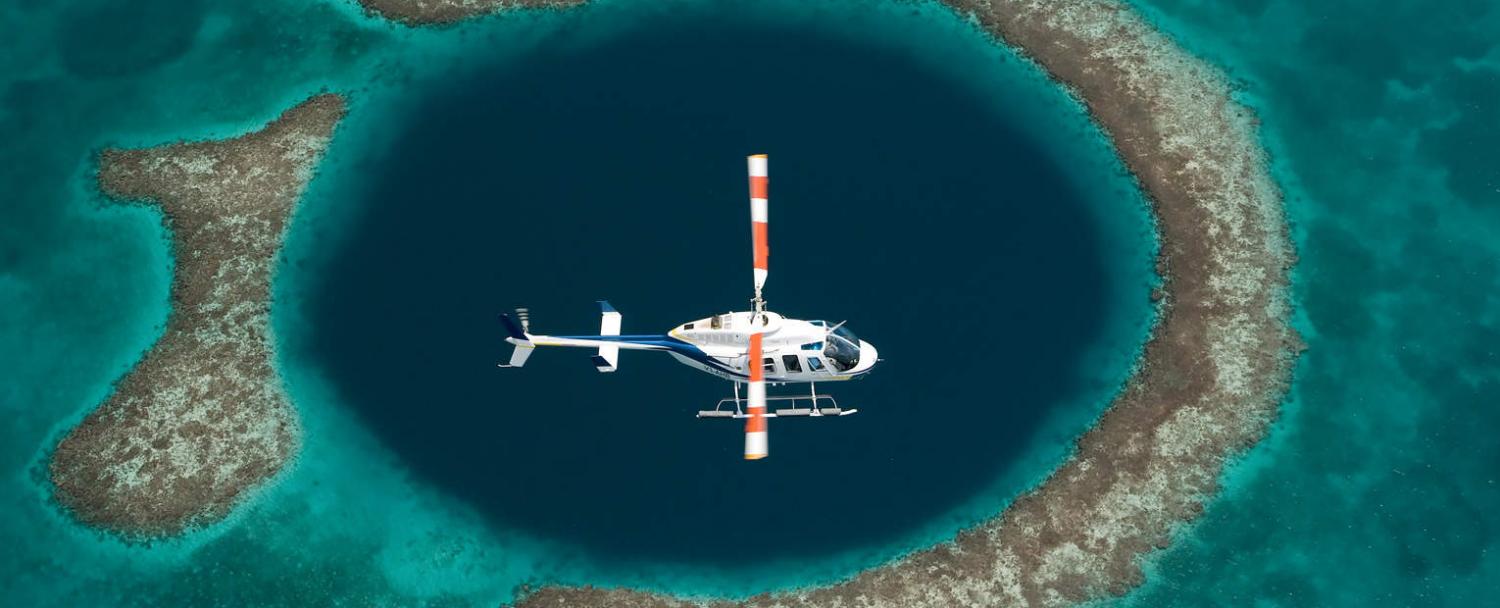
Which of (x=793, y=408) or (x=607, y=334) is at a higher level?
(x=607, y=334)

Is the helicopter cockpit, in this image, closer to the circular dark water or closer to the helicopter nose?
the helicopter nose

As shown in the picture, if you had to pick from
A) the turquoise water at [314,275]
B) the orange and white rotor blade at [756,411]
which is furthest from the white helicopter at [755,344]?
the turquoise water at [314,275]

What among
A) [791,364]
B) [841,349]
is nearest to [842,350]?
[841,349]

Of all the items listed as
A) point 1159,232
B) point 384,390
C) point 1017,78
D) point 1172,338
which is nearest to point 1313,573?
point 1172,338

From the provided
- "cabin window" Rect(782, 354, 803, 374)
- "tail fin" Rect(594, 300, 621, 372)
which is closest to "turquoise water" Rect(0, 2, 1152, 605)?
"tail fin" Rect(594, 300, 621, 372)

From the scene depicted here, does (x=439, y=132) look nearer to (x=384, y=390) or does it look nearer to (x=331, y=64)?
(x=331, y=64)

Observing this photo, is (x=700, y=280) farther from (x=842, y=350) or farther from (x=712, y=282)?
(x=842, y=350)
